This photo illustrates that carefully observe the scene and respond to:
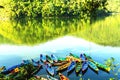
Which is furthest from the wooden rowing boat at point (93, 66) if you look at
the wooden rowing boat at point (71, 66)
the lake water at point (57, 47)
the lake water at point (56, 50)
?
the lake water at point (56, 50)

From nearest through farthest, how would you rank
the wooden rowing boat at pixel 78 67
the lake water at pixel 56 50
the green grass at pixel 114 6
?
1. the wooden rowing boat at pixel 78 67
2. the lake water at pixel 56 50
3. the green grass at pixel 114 6

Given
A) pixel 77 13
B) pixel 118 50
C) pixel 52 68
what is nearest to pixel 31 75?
pixel 52 68

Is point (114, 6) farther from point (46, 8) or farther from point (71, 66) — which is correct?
point (71, 66)

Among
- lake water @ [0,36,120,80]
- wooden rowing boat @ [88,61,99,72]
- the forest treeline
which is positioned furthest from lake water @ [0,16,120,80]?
the forest treeline

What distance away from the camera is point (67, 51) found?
87.9ft

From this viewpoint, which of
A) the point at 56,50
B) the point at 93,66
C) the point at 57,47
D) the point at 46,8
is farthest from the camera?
the point at 46,8

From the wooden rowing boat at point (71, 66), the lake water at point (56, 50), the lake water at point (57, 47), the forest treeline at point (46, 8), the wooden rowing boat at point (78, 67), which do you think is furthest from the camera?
the forest treeline at point (46, 8)

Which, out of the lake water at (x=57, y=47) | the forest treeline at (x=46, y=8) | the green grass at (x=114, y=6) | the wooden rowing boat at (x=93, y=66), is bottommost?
the green grass at (x=114, y=6)

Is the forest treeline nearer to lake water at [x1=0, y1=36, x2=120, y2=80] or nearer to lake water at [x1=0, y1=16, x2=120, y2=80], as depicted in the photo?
lake water at [x1=0, y1=16, x2=120, y2=80]

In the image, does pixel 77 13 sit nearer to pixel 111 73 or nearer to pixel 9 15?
pixel 9 15

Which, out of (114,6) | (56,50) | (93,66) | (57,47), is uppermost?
(93,66)

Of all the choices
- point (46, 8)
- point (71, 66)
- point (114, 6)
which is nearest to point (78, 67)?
point (71, 66)

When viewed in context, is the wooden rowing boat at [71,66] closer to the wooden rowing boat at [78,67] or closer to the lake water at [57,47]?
the wooden rowing boat at [78,67]

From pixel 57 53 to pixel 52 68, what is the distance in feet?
21.6
